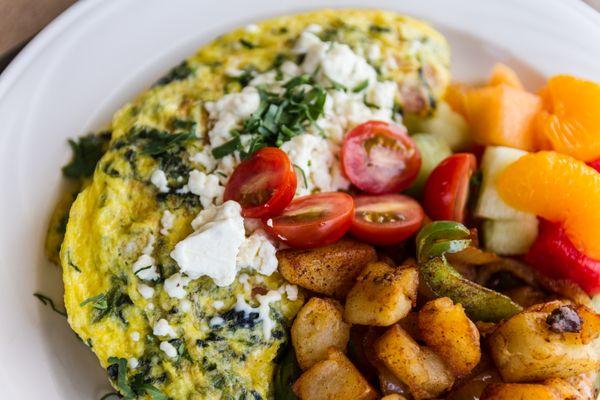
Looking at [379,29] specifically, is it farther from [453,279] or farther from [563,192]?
[453,279]

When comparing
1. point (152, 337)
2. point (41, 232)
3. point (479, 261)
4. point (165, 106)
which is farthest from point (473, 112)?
point (41, 232)

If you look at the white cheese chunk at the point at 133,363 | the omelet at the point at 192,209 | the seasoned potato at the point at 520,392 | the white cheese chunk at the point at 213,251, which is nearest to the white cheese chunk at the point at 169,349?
the omelet at the point at 192,209

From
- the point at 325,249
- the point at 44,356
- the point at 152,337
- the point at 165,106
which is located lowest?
the point at 44,356

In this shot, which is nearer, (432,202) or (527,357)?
(527,357)

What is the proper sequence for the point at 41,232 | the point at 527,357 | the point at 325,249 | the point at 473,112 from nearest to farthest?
1. the point at 527,357
2. the point at 325,249
3. the point at 41,232
4. the point at 473,112

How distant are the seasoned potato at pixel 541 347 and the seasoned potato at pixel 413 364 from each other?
29 centimetres

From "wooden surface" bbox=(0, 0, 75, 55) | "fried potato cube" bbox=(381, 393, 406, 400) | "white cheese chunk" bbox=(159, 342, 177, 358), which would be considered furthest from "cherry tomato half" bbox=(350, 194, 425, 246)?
"wooden surface" bbox=(0, 0, 75, 55)

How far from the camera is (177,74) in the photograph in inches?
148

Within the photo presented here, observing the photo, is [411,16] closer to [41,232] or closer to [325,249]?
[325,249]

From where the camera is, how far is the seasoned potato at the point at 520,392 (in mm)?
2775

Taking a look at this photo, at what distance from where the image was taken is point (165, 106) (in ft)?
11.6

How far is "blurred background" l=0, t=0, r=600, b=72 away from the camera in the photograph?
3.79 meters

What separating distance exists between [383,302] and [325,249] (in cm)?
45

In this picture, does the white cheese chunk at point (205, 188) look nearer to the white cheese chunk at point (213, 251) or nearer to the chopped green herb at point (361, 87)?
the white cheese chunk at point (213, 251)
